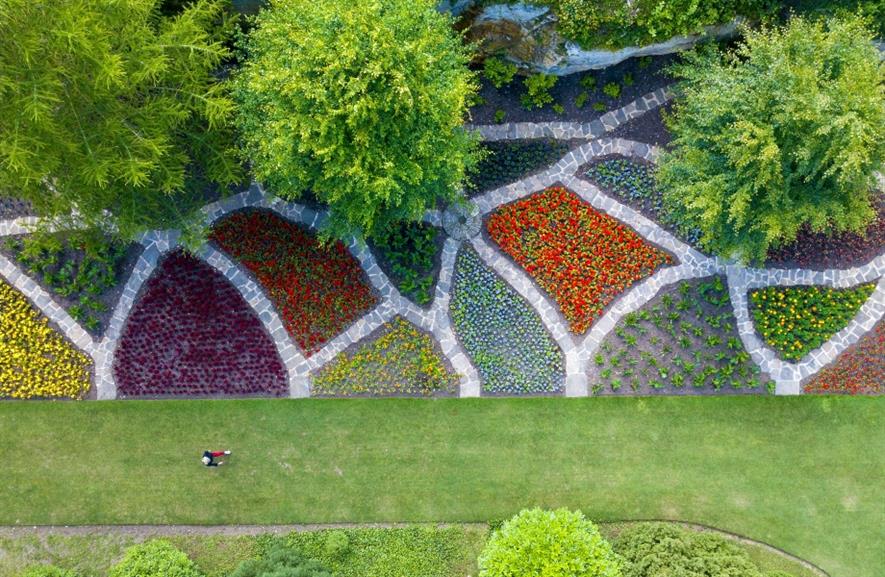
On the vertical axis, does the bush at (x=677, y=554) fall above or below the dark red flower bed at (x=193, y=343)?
below

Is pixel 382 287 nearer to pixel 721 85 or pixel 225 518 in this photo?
pixel 225 518

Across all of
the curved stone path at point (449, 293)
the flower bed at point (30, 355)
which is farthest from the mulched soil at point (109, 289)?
the flower bed at point (30, 355)

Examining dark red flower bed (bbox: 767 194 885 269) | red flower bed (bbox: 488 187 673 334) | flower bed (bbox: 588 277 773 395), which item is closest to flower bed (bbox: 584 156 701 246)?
red flower bed (bbox: 488 187 673 334)

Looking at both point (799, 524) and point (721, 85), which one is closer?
point (721, 85)

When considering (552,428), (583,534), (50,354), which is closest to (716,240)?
(552,428)

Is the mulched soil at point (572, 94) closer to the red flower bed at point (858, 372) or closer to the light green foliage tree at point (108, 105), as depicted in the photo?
the light green foliage tree at point (108, 105)

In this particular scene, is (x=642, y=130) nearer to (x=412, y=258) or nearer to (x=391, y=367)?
(x=412, y=258)
